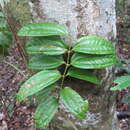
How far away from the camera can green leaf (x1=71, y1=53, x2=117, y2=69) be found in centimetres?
63

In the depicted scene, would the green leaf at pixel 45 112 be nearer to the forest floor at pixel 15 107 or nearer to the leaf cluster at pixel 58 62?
the leaf cluster at pixel 58 62

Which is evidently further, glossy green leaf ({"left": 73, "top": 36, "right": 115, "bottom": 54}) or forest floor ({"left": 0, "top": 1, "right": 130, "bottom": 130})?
forest floor ({"left": 0, "top": 1, "right": 130, "bottom": 130})

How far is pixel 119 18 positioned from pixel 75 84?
3395mm

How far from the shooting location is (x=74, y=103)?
62 cm

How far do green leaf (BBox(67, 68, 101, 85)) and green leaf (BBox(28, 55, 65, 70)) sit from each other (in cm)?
4

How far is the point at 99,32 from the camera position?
666 mm

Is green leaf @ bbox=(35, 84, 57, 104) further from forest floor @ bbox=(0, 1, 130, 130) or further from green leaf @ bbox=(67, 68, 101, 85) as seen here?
forest floor @ bbox=(0, 1, 130, 130)

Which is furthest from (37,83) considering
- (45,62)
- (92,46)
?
(92,46)

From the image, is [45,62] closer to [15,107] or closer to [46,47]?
[46,47]

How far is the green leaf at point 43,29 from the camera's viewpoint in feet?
2.05

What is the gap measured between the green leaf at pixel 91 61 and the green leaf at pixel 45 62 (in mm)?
40

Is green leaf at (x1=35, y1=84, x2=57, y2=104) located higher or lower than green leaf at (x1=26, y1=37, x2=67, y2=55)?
lower

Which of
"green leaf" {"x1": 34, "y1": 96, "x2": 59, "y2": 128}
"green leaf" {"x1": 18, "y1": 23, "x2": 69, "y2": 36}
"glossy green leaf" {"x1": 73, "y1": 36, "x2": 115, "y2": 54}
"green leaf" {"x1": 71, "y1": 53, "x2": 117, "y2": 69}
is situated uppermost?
"green leaf" {"x1": 18, "y1": 23, "x2": 69, "y2": 36}

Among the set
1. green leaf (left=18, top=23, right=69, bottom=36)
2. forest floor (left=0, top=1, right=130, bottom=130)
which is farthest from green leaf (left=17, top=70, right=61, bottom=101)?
forest floor (left=0, top=1, right=130, bottom=130)
